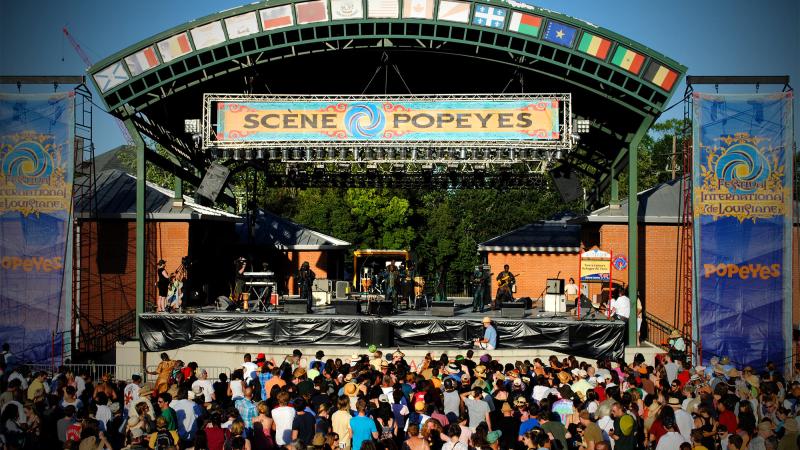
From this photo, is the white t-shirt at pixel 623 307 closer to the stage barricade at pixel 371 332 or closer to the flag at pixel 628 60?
the stage barricade at pixel 371 332

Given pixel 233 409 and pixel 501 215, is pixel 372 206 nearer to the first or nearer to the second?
pixel 501 215

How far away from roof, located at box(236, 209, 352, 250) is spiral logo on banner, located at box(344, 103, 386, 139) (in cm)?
1373

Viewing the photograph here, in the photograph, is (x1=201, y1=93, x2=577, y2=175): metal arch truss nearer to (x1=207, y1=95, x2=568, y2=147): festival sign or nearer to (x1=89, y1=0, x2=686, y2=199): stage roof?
(x1=207, y1=95, x2=568, y2=147): festival sign

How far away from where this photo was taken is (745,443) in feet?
35.7

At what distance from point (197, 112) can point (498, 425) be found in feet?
65.9

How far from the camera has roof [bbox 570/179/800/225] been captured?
28.1 metres

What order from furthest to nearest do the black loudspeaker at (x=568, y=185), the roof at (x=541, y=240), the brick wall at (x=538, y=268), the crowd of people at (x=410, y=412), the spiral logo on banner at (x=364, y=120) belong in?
the brick wall at (x=538, y=268) → the roof at (x=541, y=240) → the black loudspeaker at (x=568, y=185) → the spiral logo on banner at (x=364, y=120) → the crowd of people at (x=410, y=412)

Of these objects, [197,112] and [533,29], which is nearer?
[533,29]

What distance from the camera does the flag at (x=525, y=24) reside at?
23547mm

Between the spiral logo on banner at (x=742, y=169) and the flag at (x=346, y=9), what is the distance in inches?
413

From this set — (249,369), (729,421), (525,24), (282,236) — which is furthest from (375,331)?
(282,236)

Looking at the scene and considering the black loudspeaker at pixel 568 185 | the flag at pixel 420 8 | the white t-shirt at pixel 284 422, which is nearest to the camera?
the white t-shirt at pixel 284 422

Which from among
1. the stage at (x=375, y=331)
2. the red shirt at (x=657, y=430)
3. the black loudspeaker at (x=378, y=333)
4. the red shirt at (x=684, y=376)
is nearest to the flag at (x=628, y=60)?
the stage at (x=375, y=331)

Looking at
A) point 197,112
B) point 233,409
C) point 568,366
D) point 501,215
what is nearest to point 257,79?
point 197,112
